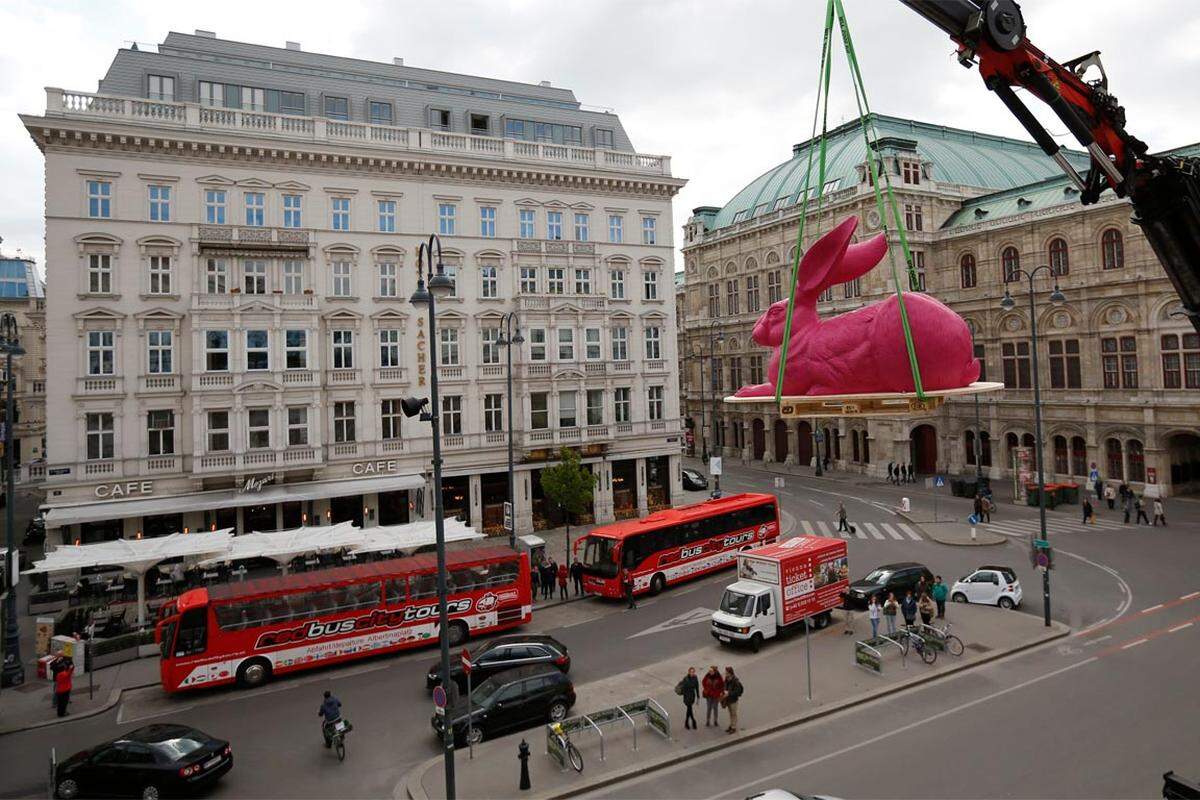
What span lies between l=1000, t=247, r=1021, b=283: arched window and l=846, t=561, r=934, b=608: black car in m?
34.3

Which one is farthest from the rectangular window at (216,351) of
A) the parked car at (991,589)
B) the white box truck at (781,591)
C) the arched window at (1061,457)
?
the arched window at (1061,457)

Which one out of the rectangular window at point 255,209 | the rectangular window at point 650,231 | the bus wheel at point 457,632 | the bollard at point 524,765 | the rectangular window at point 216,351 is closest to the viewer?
the bollard at point 524,765

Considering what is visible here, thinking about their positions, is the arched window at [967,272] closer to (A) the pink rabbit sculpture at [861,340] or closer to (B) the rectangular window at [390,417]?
(B) the rectangular window at [390,417]

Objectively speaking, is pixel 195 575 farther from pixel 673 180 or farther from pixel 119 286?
pixel 673 180

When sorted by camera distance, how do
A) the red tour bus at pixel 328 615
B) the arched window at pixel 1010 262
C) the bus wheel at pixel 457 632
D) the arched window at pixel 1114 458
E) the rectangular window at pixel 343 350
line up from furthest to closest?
1. the arched window at pixel 1010 262
2. the arched window at pixel 1114 458
3. the rectangular window at pixel 343 350
4. the bus wheel at pixel 457 632
5. the red tour bus at pixel 328 615

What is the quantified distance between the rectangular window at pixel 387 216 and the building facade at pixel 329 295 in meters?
0.11

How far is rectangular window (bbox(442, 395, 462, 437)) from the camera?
39522mm

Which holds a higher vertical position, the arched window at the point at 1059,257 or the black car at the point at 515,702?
the arched window at the point at 1059,257

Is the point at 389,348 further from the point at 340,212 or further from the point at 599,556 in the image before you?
the point at 599,556

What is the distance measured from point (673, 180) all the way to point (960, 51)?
36824mm

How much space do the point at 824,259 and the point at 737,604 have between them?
50.7 feet

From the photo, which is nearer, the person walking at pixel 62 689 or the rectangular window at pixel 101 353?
the person walking at pixel 62 689

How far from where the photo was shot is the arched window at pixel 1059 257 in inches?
1944

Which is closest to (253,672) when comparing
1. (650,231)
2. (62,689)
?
(62,689)
